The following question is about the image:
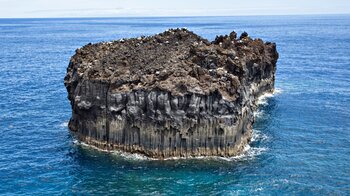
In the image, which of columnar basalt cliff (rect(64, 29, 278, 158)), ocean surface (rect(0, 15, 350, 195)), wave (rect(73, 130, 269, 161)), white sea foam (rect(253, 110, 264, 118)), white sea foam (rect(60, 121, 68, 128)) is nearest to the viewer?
ocean surface (rect(0, 15, 350, 195))

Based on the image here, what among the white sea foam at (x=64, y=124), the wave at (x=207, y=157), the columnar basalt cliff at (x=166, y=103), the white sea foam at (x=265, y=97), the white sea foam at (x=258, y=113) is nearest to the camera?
the columnar basalt cliff at (x=166, y=103)

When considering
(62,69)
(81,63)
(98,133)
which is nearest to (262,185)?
(98,133)

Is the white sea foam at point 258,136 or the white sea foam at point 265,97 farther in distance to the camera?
the white sea foam at point 265,97

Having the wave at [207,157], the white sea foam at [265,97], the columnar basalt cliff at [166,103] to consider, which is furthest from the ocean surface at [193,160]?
the columnar basalt cliff at [166,103]

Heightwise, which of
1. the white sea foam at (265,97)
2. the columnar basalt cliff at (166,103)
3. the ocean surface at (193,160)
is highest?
the columnar basalt cliff at (166,103)

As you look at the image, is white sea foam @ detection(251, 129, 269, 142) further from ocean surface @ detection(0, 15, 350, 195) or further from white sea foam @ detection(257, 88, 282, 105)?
white sea foam @ detection(257, 88, 282, 105)

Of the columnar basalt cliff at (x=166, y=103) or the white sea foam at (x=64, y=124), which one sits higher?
the columnar basalt cliff at (x=166, y=103)

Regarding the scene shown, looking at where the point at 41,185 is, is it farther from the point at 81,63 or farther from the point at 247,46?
the point at 247,46

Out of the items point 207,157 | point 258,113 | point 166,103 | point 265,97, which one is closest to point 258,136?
point 207,157

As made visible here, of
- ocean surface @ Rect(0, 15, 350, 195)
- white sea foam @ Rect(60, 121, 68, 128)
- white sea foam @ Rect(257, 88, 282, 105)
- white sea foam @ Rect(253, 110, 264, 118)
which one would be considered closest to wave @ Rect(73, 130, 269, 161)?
ocean surface @ Rect(0, 15, 350, 195)

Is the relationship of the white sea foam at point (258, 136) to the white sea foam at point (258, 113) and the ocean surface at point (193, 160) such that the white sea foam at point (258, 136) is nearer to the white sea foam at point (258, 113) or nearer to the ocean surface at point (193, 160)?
the ocean surface at point (193, 160)
